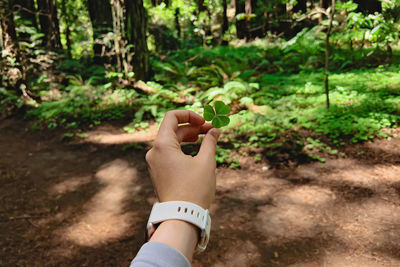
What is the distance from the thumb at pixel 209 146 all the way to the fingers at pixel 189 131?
0.10m

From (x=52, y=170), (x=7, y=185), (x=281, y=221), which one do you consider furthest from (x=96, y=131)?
(x=281, y=221)

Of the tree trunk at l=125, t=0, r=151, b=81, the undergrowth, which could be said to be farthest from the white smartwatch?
the tree trunk at l=125, t=0, r=151, b=81

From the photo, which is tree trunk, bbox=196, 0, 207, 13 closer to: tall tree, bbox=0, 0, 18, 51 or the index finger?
tall tree, bbox=0, 0, 18, 51

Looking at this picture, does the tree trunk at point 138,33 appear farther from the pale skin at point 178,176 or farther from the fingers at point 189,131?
the pale skin at point 178,176

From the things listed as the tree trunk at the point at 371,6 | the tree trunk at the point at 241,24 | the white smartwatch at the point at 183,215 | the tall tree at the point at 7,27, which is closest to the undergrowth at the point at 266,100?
the tree trunk at the point at 371,6

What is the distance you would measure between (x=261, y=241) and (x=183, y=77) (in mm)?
6886

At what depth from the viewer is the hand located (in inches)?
47.3

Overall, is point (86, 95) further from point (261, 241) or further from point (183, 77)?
point (261, 241)

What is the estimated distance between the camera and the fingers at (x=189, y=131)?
1417 mm

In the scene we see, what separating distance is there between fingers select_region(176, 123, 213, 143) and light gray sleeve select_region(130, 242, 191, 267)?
55 centimetres

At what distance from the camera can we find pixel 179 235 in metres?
1.09

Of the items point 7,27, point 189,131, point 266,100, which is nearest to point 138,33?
point 7,27

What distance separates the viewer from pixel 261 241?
2869mm

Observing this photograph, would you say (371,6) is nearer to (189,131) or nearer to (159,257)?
(189,131)
